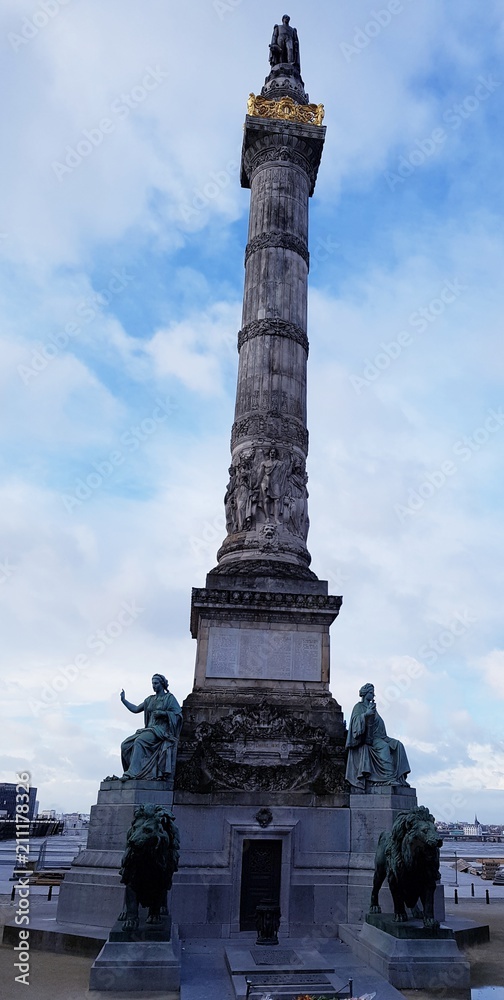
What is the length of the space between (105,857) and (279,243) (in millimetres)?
17331

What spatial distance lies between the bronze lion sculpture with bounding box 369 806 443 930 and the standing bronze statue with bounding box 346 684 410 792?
362 centimetres

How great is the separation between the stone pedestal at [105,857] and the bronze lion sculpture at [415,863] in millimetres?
5222

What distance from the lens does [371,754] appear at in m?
15.6

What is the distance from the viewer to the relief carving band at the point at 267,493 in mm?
19734

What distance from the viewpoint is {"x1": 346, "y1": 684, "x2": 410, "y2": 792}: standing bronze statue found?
15.4 meters

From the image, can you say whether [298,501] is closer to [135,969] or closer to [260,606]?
[260,606]

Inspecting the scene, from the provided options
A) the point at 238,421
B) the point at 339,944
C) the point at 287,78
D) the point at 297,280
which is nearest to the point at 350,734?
the point at 339,944

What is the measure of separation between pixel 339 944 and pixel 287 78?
2608cm

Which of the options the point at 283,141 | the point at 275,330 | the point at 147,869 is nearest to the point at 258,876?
the point at 147,869

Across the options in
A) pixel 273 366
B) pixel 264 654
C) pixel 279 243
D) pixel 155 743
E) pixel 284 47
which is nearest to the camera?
pixel 155 743

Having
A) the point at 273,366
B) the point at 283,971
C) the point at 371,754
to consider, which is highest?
the point at 273,366

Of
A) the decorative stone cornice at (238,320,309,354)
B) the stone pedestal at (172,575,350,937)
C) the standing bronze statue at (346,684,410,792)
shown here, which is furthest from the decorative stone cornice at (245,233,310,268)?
the standing bronze statue at (346,684,410,792)

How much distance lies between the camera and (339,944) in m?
13.4

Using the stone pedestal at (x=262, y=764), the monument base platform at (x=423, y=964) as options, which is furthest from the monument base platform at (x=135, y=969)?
the stone pedestal at (x=262, y=764)
